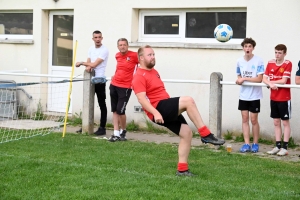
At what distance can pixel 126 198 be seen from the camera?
6.87m

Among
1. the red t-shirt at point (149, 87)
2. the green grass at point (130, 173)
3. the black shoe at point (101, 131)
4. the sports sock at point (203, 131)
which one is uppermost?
the red t-shirt at point (149, 87)

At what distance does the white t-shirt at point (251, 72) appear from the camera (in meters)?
10.3

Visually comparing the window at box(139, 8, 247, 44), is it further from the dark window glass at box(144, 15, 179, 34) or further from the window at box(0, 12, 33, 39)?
the window at box(0, 12, 33, 39)

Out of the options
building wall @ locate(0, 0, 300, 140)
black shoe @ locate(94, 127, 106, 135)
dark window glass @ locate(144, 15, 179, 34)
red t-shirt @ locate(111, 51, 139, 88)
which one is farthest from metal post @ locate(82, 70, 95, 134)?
dark window glass @ locate(144, 15, 179, 34)

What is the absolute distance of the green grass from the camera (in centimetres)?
715

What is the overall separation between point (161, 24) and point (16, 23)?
4188 millimetres

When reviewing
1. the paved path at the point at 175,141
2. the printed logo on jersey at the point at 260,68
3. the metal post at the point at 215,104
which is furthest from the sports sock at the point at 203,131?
the printed logo on jersey at the point at 260,68

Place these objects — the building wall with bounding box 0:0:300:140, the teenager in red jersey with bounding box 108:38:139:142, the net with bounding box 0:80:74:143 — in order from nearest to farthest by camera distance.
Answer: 1. the teenager in red jersey with bounding box 108:38:139:142
2. the building wall with bounding box 0:0:300:140
3. the net with bounding box 0:80:74:143

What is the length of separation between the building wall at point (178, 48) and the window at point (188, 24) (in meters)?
0.24

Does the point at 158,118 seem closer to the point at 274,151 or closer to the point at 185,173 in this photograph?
the point at 185,173

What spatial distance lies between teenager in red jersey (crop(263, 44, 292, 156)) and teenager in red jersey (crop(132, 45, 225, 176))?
2.36m

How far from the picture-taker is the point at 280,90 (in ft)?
33.1

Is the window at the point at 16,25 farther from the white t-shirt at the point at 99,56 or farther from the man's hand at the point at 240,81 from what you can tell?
the man's hand at the point at 240,81

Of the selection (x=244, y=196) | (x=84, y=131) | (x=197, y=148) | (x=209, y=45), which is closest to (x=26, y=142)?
(x=84, y=131)
